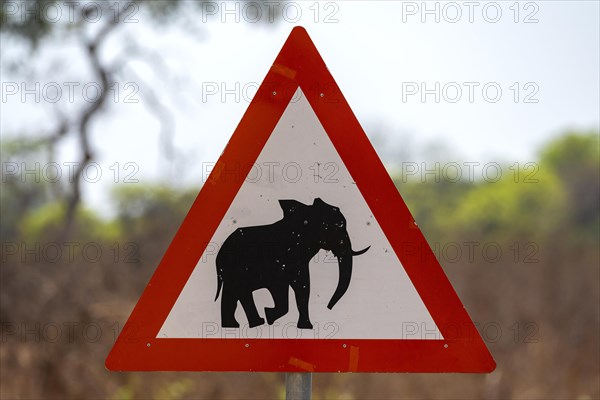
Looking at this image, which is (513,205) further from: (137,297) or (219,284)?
(219,284)

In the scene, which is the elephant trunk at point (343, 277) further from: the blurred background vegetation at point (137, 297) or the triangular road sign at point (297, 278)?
the blurred background vegetation at point (137, 297)

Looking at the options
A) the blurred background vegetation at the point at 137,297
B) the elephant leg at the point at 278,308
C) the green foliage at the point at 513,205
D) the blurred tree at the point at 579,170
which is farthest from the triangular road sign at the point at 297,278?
the blurred tree at the point at 579,170

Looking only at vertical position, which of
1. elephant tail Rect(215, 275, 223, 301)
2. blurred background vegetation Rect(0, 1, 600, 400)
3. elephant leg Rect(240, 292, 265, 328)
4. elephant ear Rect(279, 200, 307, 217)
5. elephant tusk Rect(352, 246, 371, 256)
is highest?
elephant ear Rect(279, 200, 307, 217)

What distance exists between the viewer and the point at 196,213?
9.07ft

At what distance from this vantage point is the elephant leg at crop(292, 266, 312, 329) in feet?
8.81

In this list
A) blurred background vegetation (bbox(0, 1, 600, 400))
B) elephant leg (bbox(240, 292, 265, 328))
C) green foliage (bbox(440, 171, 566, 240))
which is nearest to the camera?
elephant leg (bbox(240, 292, 265, 328))

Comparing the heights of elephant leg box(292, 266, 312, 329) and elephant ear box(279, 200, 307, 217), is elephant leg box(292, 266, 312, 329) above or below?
below

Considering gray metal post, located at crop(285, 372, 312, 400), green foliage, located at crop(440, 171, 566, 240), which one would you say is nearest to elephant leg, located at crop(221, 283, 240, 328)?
gray metal post, located at crop(285, 372, 312, 400)

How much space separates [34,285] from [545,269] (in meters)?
7.15

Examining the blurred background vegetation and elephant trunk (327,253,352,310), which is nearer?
elephant trunk (327,253,352,310)

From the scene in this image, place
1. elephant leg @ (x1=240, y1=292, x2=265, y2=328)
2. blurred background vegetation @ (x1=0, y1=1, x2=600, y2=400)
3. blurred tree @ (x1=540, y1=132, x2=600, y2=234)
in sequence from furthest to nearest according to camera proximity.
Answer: blurred tree @ (x1=540, y1=132, x2=600, y2=234) → blurred background vegetation @ (x1=0, y1=1, x2=600, y2=400) → elephant leg @ (x1=240, y1=292, x2=265, y2=328)

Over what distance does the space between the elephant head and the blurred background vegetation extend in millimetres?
2210

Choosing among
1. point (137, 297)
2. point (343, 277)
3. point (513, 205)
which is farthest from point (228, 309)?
point (513, 205)

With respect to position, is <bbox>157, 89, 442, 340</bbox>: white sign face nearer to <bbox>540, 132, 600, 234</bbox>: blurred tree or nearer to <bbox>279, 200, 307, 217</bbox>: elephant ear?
<bbox>279, 200, 307, 217</bbox>: elephant ear
